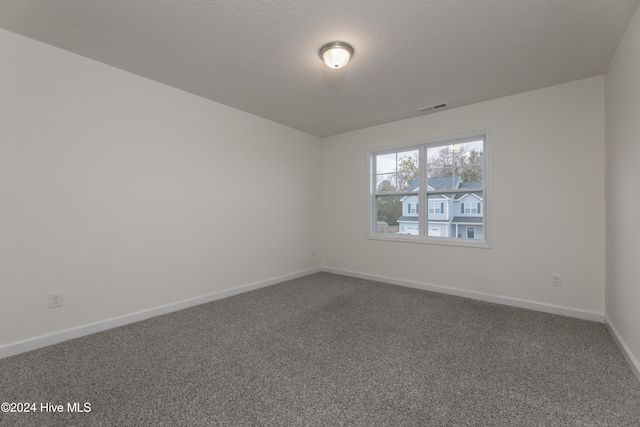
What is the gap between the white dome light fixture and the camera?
7.32 feet

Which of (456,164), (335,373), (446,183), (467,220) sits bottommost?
(335,373)

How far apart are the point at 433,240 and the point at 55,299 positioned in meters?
4.11


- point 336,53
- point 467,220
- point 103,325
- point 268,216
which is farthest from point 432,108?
point 103,325

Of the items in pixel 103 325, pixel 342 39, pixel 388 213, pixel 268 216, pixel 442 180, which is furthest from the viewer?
pixel 388 213

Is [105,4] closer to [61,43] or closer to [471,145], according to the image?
[61,43]

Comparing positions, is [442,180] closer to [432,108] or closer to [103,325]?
[432,108]

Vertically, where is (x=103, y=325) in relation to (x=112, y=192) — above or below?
below

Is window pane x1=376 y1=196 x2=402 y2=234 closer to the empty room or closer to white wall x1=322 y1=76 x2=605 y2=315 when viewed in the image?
the empty room

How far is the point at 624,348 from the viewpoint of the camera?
2074 millimetres

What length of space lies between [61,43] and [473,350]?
4154 millimetres

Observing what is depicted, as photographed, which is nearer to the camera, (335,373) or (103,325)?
(335,373)

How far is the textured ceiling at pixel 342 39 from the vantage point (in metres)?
1.86

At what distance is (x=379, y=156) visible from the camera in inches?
177

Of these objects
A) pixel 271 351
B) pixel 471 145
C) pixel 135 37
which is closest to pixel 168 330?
pixel 271 351
